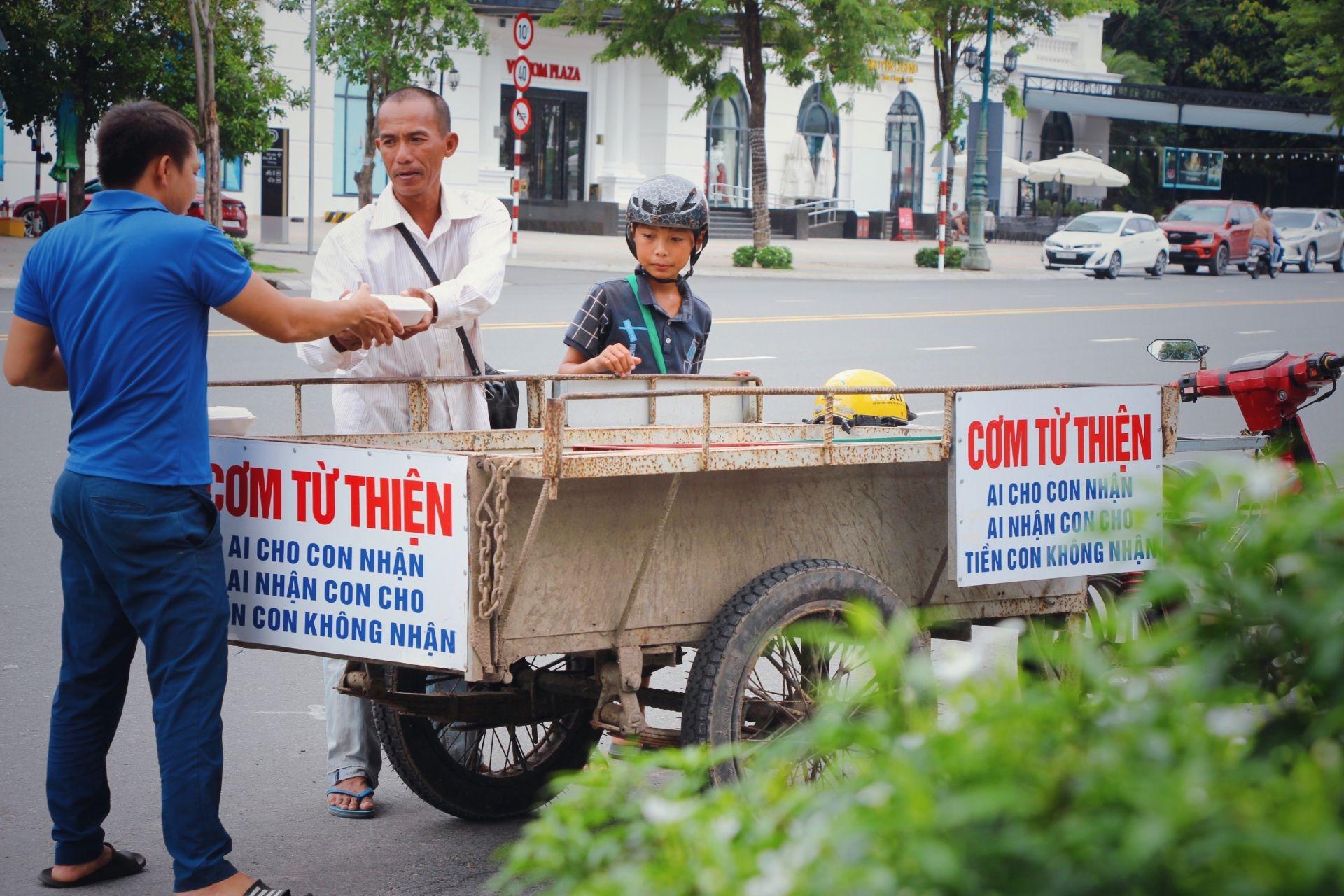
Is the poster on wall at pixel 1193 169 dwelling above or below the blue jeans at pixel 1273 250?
above

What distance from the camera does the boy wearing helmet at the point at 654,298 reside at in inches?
190

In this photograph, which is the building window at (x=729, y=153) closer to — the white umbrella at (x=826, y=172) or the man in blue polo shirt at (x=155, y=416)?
the white umbrella at (x=826, y=172)

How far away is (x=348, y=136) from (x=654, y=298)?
3843 centimetres

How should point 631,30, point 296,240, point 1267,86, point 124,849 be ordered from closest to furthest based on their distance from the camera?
1. point 124,849
2. point 631,30
3. point 296,240
4. point 1267,86

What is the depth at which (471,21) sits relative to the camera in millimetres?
30781

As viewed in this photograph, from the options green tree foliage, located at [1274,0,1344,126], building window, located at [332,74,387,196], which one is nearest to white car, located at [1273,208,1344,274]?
green tree foliage, located at [1274,0,1344,126]

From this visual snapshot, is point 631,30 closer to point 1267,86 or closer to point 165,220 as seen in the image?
point 165,220

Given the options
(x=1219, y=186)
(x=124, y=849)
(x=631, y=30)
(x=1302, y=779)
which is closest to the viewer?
(x=1302, y=779)

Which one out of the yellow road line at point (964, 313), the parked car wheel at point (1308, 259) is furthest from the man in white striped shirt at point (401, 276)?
the parked car wheel at point (1308, 259)

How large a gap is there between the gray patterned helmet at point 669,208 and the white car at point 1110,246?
100.0ft

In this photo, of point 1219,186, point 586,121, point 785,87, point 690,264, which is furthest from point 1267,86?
point 690,264

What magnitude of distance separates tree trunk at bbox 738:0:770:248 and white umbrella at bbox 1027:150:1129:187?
21807 millimetres

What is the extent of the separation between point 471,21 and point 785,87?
2031 cm

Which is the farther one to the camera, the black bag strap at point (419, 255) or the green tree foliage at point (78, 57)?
the green tree foliage at point (78, 57)
